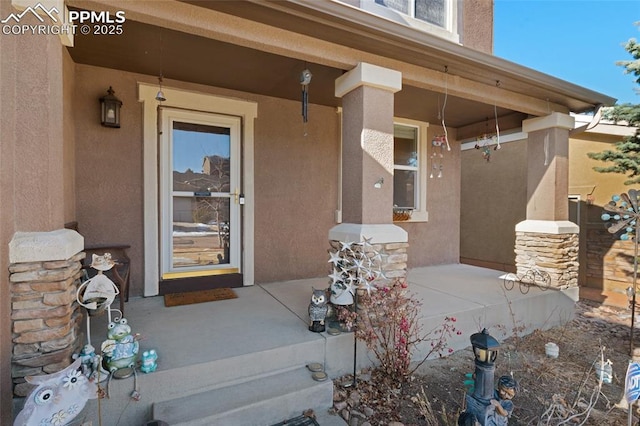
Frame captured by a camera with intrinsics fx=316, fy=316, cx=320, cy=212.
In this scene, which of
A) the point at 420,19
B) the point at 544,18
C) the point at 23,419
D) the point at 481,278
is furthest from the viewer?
the point at 544,18

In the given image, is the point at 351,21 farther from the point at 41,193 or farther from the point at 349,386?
the point at 349,386

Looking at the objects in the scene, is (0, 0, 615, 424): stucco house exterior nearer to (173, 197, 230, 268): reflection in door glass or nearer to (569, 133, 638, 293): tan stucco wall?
(173, 197, 230, 268): reflection in door glass

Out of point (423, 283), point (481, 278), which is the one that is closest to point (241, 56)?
point (423, 283)

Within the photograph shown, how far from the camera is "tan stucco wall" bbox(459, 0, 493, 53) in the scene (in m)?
4.93

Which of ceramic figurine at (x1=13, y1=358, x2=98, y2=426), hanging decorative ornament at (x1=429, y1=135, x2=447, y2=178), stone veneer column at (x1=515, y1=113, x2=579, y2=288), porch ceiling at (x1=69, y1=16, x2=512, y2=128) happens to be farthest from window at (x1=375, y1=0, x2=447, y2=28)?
ceramic figurine at (x1=13, y1=358, x2=98, y2=426)

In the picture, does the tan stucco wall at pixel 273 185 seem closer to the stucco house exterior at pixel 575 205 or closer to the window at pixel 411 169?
the window at pixel 411 169

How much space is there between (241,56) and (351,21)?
125 centimetres

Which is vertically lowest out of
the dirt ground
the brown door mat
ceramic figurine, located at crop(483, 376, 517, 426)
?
the dirt ground

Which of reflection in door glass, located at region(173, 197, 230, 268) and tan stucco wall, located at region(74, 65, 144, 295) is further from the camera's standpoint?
reflection in door glass, located at region(173, 197, 230, 268)

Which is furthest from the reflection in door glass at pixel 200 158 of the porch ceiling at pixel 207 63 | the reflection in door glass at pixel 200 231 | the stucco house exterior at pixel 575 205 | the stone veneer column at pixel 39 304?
the stucco house exterior at pixel 575 205

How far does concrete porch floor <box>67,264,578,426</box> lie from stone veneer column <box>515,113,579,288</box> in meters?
0.41

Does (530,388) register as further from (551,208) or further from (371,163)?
(551,208)

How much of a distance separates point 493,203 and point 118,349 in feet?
31.7

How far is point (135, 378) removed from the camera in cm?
214
